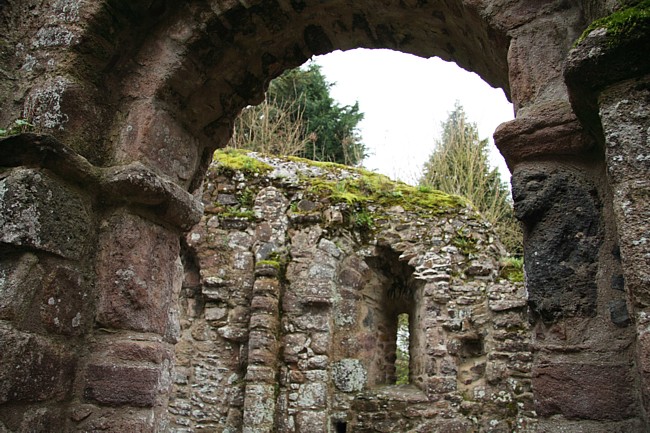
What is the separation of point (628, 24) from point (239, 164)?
21.4 ft

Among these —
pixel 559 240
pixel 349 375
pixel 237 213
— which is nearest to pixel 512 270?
pixel 349 375

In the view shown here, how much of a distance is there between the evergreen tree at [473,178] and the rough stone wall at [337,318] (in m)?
7.38

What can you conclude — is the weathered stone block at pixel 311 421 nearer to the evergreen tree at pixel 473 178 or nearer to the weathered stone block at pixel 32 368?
the weathered stone block at pixel 32 368

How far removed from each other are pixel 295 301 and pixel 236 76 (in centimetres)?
413

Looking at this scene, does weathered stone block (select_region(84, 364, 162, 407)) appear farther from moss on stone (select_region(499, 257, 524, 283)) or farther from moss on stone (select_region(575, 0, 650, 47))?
moss on stone (select_region(499, 257, 524, 283))

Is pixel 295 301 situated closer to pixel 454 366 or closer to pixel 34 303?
pixel 454 366

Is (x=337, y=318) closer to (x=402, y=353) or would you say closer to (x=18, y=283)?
(x=18, y=283)

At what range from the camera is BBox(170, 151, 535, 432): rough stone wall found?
634 cm

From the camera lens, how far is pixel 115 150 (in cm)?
271

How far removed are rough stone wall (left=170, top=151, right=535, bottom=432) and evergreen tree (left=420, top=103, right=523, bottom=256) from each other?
7.38 metres

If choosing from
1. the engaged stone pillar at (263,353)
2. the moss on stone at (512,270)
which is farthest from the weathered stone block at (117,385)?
the moss on stone at (512,270)

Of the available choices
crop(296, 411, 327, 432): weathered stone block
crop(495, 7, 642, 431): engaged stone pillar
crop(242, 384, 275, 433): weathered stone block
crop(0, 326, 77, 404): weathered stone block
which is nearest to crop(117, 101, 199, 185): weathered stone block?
crop(0, 326, 77, 404): weathered stone block

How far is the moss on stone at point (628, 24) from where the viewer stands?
62.5 inches

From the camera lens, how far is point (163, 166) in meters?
2.81
